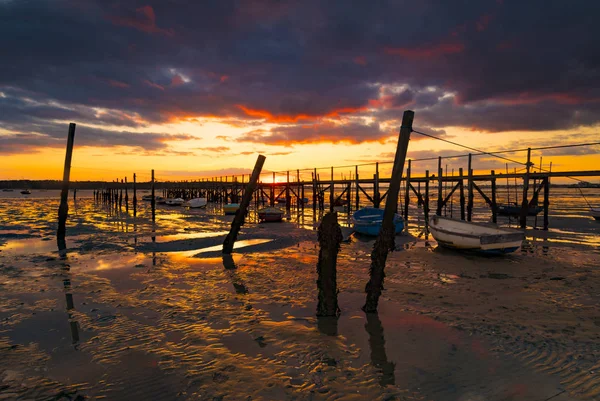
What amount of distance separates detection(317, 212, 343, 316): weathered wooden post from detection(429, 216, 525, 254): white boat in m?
8.35

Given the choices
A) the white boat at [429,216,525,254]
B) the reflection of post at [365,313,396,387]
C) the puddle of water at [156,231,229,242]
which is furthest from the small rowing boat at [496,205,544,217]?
the reflection of post at [365,313,396,387]

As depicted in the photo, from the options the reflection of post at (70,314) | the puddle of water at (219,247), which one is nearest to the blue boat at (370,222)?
the puddle of water at (219,247)

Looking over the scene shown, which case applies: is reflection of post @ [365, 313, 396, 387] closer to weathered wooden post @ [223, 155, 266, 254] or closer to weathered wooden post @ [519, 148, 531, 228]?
weathered wooden post @ [223, 155, 266, 254]

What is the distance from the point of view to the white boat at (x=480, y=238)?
41.5ft

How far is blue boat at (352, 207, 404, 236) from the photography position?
740 inches

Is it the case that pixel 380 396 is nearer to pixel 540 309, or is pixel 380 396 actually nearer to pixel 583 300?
pixel 540 309

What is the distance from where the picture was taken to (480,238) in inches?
500

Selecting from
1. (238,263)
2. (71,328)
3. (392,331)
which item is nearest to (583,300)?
(392,331)

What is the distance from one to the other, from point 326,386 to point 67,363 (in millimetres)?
3867

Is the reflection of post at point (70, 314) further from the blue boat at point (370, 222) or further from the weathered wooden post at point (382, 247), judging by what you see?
the blue boat at point (370, 222)

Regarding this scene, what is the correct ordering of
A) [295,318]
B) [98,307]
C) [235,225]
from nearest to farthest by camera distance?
1. [295,318]
2. [98,307]
3. [235,225]

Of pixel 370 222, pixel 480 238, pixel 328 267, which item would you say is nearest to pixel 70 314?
pixel 328 267

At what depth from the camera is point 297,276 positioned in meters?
10.3

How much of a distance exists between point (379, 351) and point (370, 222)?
45.2 ft
